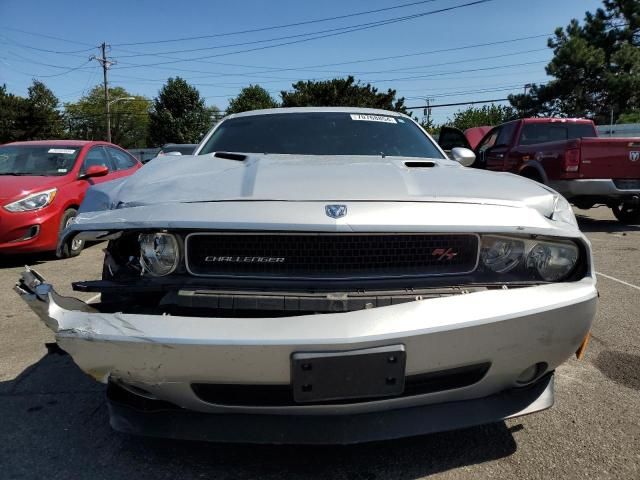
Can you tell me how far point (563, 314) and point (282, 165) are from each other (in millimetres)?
1371

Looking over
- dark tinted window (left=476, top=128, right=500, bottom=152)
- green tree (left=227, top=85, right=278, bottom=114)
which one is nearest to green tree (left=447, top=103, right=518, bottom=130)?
green tree (left=227, top=85, right=278, bottom=114)

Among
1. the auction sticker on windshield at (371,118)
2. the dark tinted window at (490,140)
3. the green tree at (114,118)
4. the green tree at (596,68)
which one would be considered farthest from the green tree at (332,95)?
the green tree at (114,118)

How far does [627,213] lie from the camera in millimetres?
9508

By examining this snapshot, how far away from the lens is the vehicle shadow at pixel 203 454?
82.4 inches

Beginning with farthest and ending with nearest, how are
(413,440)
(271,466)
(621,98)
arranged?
(621,98) < (413,440) < (271,466)

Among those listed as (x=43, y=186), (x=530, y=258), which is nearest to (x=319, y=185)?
(x=530, y=258)

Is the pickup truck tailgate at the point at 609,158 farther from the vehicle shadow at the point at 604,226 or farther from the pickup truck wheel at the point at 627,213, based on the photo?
the pickup truck wheel at the point at 627,213

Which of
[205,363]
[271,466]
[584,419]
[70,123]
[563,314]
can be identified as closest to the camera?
[205,363]

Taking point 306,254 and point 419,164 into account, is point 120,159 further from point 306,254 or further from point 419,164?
point 306,254

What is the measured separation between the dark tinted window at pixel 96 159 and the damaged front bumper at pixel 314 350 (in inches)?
232

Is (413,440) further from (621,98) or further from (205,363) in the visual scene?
(621,98)

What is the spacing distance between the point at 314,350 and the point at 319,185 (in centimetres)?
70

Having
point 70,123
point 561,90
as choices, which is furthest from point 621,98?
point 70,123

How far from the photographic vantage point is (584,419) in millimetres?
2494
